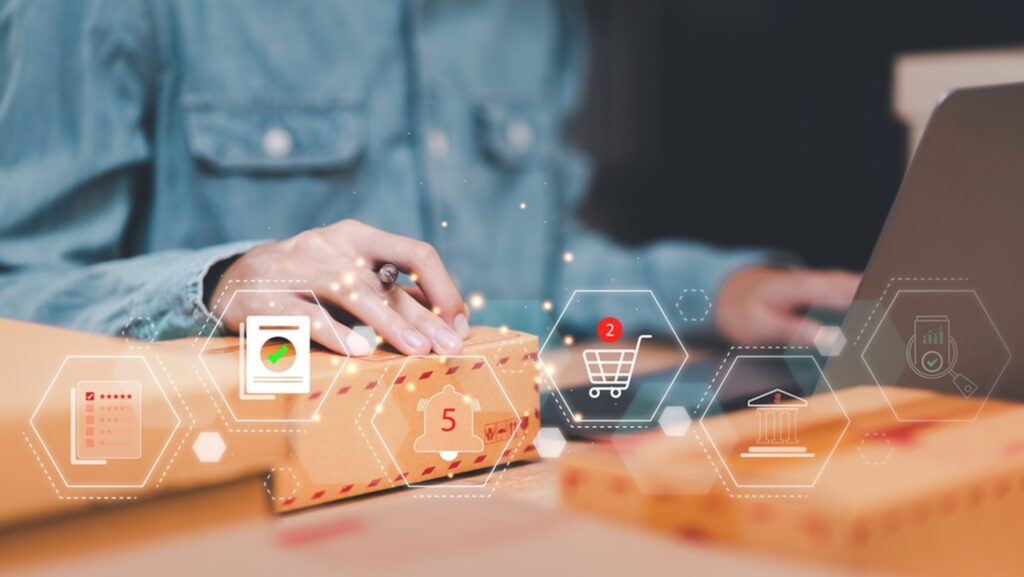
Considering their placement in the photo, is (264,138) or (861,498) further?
(264,138)

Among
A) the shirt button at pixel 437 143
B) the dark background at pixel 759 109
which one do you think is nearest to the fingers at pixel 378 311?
the shirt button at pixel 437 143

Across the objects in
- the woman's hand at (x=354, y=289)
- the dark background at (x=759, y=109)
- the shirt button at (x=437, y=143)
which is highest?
the woman's hand at (x=354, y=289)

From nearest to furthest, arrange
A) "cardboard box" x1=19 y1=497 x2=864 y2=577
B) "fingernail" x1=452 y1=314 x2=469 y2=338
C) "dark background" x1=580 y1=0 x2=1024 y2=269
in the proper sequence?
"cardboard box" x1=19 y1=497 x2=864 y2=577, "fingernail" x1=452 y1=314 x2=469 y2=338, "dark background" x1=580 y1=0 x2=1024 y2=269

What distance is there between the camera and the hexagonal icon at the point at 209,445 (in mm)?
293

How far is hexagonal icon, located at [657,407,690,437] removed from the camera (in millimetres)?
294

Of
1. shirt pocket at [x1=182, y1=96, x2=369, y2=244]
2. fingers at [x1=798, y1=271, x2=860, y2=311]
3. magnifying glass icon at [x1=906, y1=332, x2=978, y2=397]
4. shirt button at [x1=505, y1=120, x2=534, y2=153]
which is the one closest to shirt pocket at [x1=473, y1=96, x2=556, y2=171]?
shirt button at [x1=505, y1=120, x2=534, y2=153]

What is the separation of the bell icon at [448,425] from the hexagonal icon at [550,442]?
2 cm

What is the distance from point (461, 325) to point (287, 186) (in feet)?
0.57

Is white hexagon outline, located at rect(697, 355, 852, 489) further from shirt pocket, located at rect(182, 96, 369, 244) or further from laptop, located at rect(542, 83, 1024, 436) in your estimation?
shirt pocket, located at rect(182, 96, 369, 244)

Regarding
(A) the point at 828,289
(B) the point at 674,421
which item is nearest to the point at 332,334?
(B) the point at 674,421

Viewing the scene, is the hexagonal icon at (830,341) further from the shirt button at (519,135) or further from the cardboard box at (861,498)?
the shirt button at (519,135)

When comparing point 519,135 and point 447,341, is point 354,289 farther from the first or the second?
point 519,135

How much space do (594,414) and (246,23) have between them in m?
0.34

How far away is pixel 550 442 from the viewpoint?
0.32 meters
